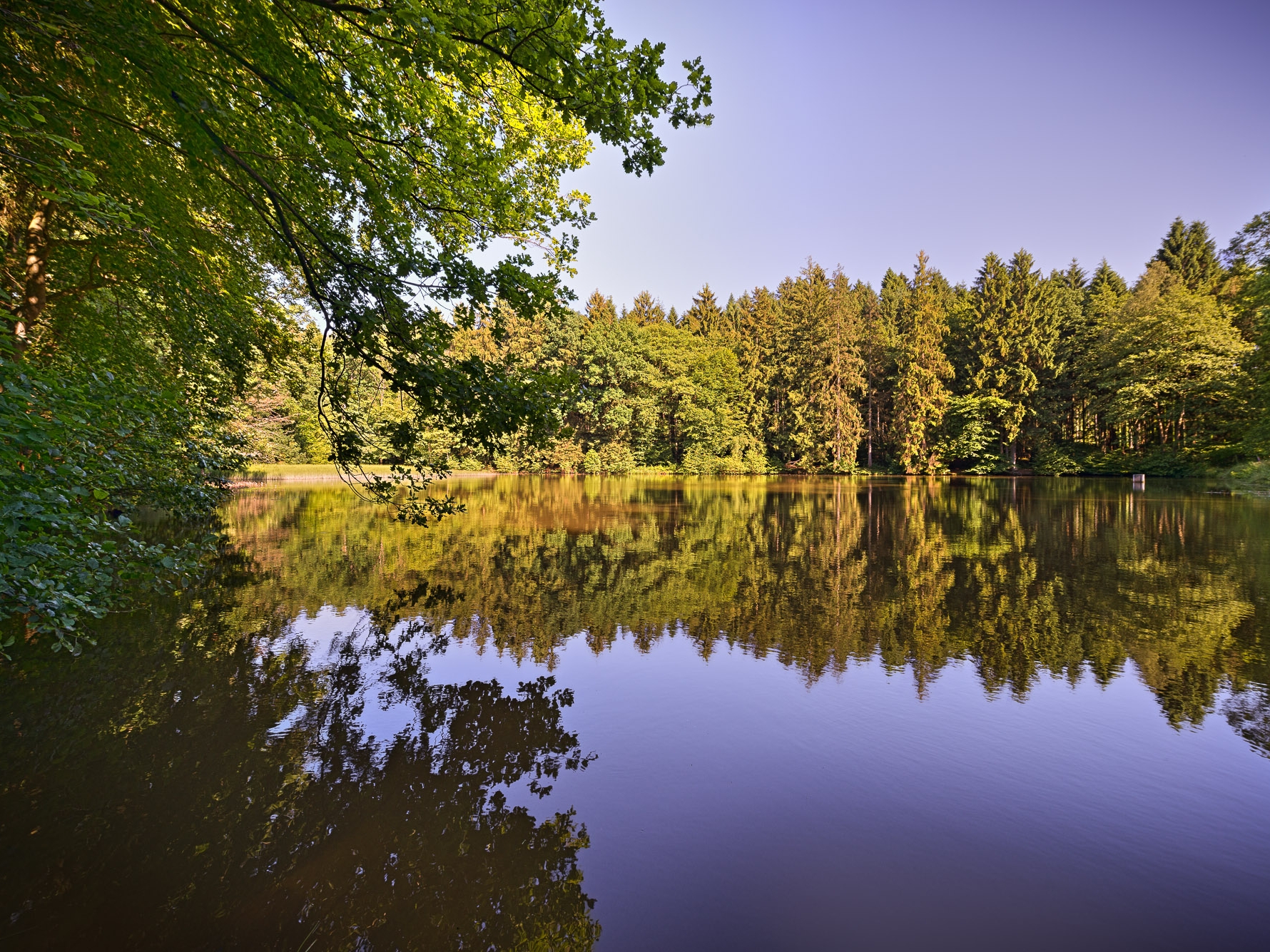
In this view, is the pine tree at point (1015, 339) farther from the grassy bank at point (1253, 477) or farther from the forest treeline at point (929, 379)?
the grassy bank at point (1253, 477)

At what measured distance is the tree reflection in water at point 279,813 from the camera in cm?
315

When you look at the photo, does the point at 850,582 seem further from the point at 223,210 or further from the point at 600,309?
the point at 600,309

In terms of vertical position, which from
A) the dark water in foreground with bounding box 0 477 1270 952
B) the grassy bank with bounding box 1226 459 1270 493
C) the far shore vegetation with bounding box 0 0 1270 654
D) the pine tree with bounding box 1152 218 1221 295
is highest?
the pine tree with bounding box 1152 218 1221 295

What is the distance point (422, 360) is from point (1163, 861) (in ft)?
20.0

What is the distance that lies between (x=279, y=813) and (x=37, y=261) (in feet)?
28.0

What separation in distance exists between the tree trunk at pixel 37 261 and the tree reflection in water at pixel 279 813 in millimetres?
4565

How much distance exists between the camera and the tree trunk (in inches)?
307

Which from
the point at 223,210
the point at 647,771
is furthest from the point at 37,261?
the point at 647,771

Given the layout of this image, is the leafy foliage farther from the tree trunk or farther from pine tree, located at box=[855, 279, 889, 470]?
pine tree, located at box=[855, 279, 889, 470]

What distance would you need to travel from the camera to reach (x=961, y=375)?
55.8m

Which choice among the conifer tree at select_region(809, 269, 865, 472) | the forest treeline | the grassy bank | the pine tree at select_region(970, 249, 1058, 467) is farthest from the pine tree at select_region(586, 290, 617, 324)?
the grassy bank

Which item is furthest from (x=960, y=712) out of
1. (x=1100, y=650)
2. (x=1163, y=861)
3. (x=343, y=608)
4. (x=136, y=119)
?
(x=136, y=119)

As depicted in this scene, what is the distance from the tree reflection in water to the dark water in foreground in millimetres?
22

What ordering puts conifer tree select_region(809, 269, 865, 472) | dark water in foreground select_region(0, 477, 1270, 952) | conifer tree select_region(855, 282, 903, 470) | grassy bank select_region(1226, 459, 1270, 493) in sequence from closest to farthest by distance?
dark water in foreground select_region(0, 477, 1270, 952)
grassy bank select_region(1226, 459, 1270, 493)
conifer tree select_region(809, 269, 865, 472)
conifer tree select_region(855, 282, 903, 470)
